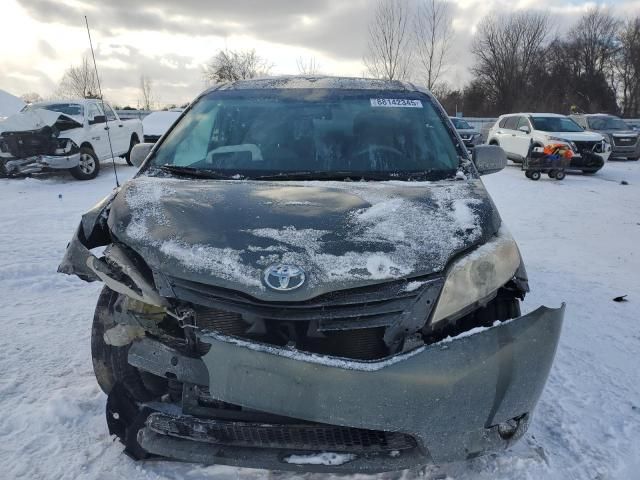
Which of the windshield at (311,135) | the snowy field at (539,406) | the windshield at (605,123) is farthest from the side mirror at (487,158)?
the windshield at (605,123)

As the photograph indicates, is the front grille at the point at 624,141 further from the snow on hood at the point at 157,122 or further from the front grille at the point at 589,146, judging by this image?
the snow on hood at the point at 157,122

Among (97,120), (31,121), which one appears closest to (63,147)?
(31,121)

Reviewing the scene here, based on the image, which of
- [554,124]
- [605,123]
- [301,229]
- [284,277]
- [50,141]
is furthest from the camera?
[605,123]

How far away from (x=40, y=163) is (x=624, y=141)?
57.4 ft

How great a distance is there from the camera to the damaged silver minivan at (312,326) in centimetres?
172

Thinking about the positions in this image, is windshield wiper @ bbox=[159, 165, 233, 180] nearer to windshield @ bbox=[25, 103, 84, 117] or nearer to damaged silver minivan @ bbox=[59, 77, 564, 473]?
damaged silver minivan @ bbox=[59, 77, 564, 473]

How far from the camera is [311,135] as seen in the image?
10.5 feet

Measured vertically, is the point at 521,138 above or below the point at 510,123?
below

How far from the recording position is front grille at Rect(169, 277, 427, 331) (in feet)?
6.18

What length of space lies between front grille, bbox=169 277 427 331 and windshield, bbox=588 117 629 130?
59.7 feet

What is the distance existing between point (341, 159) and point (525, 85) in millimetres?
55158

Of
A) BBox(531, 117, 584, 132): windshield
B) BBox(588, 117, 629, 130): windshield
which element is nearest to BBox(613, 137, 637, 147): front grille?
BBox(588, 117, 629, 130): windshield

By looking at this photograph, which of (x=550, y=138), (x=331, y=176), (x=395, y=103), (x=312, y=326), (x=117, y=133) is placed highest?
(x=395, y=103)

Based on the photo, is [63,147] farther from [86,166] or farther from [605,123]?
[605,123]
